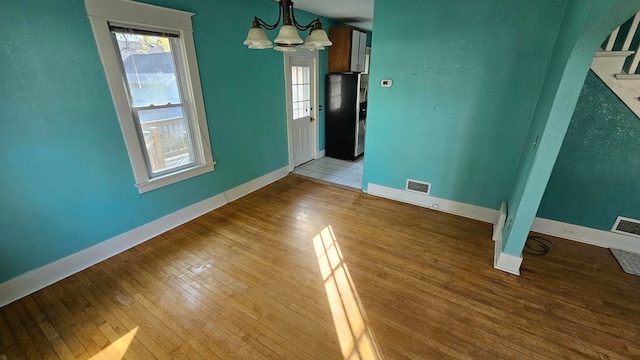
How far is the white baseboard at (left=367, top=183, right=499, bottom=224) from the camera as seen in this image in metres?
3.15

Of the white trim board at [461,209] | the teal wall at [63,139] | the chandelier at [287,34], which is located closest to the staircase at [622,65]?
the white trim board at [461,209]

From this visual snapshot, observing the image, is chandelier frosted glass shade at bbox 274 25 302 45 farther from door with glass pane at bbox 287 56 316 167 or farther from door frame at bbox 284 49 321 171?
door with glass pane at bbox 287 56 316 167

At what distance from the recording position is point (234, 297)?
2.08 metres

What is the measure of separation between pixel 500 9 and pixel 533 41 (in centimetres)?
45

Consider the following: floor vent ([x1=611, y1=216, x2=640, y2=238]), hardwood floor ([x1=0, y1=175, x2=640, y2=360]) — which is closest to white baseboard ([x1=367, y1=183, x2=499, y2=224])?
hardwood floor ([x1=0, y1=175, x2=640, y2=360])

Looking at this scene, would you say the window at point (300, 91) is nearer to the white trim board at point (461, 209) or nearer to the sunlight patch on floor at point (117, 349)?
the white trim board at point (461, 209)

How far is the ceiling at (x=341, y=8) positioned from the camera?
3686 millimetres

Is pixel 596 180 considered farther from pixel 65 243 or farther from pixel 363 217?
pixel 65 243

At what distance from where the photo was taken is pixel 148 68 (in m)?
2.54

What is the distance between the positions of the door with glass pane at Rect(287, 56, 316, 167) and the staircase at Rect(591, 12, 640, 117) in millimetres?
3667

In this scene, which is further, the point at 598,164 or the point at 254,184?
the point at 254,184

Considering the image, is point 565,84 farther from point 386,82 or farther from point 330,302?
point 330,302

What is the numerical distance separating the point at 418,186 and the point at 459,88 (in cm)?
129

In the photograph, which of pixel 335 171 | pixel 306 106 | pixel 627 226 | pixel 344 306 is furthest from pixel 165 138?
pixel 627 226
